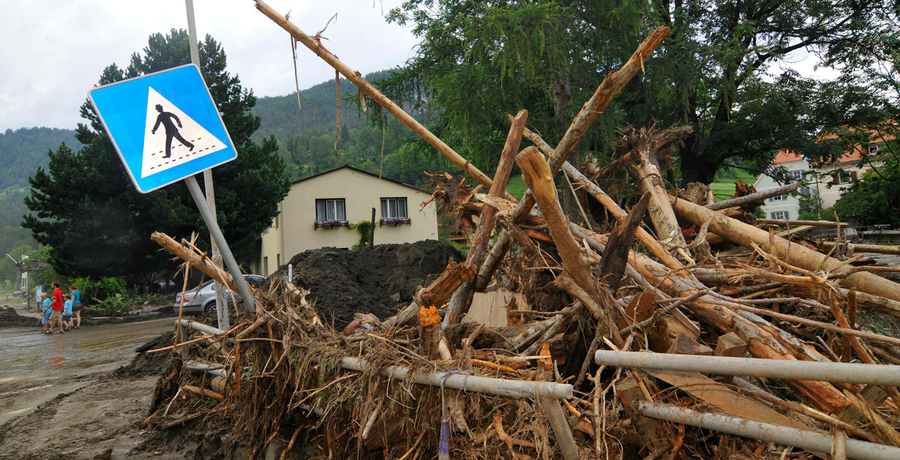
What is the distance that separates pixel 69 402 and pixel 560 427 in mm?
6898

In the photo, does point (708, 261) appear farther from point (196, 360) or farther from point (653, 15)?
point (653, 15)

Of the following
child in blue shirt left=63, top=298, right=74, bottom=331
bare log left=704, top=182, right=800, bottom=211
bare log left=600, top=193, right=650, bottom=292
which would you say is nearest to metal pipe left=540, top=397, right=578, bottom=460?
bare log left=600, top=193, right=650, bottom=292

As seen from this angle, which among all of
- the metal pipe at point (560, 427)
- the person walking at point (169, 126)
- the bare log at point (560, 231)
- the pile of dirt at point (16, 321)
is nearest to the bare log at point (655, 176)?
the bare log at point (560, 231)

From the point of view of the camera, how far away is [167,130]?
3551 millimetres

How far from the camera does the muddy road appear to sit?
4.53 metres

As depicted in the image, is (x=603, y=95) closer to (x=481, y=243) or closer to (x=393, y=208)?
(x=481, y=243)

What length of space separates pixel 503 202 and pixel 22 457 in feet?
14.8

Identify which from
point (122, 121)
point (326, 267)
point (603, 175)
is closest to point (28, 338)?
point (326, 267)

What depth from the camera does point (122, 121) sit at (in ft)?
11.1

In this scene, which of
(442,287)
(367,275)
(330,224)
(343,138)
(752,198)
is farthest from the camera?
(343,138)

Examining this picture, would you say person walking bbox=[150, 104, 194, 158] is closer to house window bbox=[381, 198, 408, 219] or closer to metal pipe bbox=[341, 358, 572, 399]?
metal pipe bbox=[341, 358, 572, 399]

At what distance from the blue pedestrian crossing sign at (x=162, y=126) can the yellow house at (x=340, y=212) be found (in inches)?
915

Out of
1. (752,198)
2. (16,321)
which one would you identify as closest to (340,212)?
(16,321)

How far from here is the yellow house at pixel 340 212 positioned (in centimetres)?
2708
